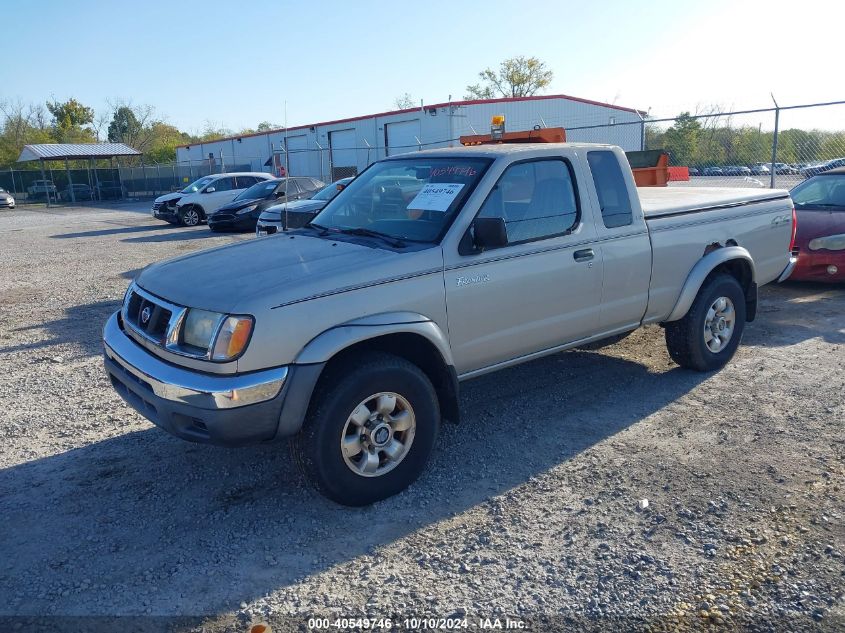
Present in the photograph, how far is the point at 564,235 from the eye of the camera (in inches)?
185

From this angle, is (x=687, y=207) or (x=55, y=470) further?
(x=687, y=207)

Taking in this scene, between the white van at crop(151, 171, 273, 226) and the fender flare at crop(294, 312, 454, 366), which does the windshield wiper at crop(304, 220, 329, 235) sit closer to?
the fender flare at crop(294, 312, 454, 366)

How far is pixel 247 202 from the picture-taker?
1820cm

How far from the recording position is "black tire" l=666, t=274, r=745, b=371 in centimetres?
570

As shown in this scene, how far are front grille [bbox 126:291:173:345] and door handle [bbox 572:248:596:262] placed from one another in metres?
2.59

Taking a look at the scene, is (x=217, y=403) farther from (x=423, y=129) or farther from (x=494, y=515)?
(x=423, y=129)

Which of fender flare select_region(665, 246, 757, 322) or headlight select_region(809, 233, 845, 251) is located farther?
headlight select_region(809, 233, 845, 251)

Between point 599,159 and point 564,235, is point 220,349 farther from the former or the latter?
point 599,159

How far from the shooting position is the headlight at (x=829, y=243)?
8.62 m

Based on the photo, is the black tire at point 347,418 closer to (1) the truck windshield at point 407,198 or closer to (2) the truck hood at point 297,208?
(1) the truck windshield at point 407,198

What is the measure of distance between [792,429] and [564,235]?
6.77 ft

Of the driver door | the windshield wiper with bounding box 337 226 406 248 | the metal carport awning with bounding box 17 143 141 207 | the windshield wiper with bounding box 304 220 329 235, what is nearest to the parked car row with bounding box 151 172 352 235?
the windshield wiper with bounding box 304 220 329 235

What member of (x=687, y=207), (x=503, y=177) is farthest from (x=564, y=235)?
(x=687, y=207)

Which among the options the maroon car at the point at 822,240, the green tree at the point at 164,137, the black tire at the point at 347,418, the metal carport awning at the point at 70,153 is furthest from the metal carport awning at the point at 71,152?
the black tire at the point at 347,418
